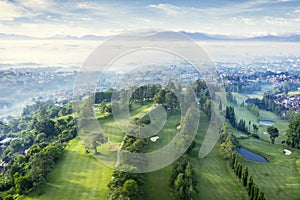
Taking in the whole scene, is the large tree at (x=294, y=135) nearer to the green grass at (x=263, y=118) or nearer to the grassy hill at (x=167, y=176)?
the grassy hill at (x=167, y=176)

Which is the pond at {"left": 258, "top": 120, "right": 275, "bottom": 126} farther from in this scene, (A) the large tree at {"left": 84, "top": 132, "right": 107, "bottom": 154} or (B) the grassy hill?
(A) the large tree at {"left": 84, "top": 132, "right": 107, "bottom": 154}

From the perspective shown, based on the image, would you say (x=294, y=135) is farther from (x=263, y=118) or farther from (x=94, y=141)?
(x=94, y=141)

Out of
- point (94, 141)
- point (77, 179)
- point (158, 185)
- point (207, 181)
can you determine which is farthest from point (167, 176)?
point (94, 141)

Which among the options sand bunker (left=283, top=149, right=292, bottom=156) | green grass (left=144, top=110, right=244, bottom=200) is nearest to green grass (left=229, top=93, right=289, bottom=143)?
sand bunker (left=283, top=149, right=292, bottom=156)

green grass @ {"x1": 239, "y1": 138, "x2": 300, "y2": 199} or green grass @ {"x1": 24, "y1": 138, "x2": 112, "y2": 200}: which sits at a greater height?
green grass @ {"x1": 24, "y1": 138, "x2": 112, "y2": 200}

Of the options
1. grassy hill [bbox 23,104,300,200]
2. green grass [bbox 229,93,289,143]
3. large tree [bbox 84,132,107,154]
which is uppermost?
large tree [bbox 84,132,107,154]

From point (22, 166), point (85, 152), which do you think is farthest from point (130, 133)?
point (22, 166)
